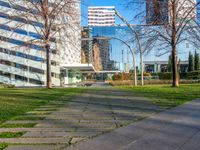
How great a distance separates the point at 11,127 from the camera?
9.22 metres

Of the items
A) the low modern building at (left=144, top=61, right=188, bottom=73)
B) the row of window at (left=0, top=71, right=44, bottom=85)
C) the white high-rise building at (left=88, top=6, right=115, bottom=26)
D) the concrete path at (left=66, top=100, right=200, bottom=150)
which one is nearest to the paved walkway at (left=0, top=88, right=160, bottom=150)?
the concrete path at (left=66, top=100, right=200, bottom=150)

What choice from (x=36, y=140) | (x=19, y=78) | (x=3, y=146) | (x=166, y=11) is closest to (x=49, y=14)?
(x=166, y=11)

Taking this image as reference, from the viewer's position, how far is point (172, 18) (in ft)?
95.3

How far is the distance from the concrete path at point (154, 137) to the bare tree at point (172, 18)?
19250 mm

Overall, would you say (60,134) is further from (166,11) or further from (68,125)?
(166,11)

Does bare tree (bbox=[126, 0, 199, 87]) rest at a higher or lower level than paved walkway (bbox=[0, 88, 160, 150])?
higher

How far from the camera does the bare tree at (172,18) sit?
1141 inches

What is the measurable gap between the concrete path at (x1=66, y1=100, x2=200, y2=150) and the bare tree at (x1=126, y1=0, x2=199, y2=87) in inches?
758

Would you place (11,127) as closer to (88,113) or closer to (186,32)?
(88,113)

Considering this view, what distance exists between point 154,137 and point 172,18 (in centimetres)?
2213

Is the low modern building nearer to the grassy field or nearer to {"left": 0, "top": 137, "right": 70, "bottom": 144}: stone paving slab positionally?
the grassy field

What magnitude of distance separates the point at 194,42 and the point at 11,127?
23925mm

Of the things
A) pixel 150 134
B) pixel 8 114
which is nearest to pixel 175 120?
pixel 150 134

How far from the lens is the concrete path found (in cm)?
708
